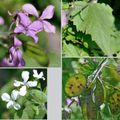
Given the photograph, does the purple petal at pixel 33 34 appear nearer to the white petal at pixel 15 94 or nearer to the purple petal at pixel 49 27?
the purple petal at pixel 49 27

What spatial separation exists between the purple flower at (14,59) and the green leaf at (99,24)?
0.86 ft

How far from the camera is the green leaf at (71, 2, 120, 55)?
185 cm

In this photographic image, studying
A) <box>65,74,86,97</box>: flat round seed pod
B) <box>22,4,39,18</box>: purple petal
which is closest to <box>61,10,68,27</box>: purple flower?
<box>22,4,39,18</box>: purple petal

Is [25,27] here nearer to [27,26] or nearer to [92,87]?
[27,26]

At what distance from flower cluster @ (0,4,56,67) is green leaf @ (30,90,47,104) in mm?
127

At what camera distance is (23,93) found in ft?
6.30

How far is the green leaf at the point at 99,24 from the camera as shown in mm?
1851

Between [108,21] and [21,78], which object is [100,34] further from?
[21,78]

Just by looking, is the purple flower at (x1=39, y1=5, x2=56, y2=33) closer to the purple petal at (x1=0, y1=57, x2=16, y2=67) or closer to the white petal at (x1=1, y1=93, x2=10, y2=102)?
the purple petal at (x1=0, y1=57, x2=16, y2=67)

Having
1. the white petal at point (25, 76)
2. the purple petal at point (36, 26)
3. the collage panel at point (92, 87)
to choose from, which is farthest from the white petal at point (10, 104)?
the purple petal at point (36, 26)

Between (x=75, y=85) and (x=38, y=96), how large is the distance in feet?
0.52

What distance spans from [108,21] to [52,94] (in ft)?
1.22

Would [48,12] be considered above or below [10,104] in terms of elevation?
above

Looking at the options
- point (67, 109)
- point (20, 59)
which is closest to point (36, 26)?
point (20, 59)
